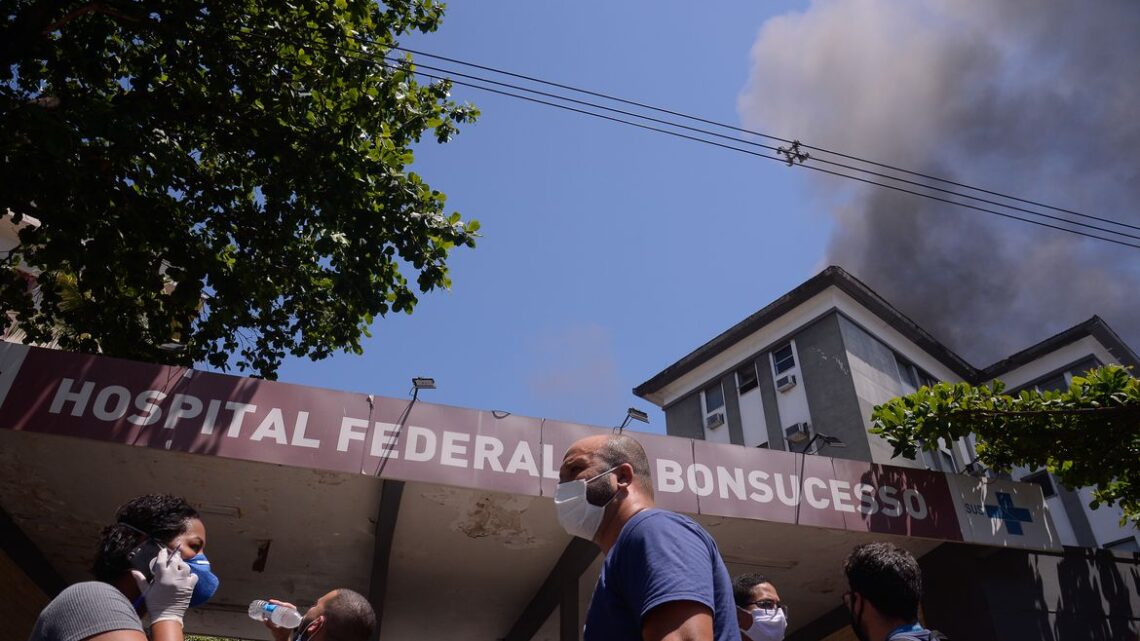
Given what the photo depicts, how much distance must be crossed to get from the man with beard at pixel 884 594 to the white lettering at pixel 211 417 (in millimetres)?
5385

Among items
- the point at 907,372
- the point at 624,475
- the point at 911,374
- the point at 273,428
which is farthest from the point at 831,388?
the point at 624,475

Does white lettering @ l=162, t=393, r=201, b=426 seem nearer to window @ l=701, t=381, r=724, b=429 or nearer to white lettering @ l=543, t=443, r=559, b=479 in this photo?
white lettering @ l=543, t=443, r=559, b=479

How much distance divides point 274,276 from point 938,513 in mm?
8262

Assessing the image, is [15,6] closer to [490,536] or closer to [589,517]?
[490,536]

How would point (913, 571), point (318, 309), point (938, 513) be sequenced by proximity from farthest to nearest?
point (318, 309), point (938, 513), point (913, 571)

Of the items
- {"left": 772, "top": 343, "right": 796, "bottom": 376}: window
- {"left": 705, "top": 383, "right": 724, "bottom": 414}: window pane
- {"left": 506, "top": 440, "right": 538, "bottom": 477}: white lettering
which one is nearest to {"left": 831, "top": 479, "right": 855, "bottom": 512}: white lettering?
{"left": 506, "top": 440, "right": 538, "bottom": 477}: white lettering

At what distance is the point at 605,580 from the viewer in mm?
2207

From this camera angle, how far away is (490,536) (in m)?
8.42

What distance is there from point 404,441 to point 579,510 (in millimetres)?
4887

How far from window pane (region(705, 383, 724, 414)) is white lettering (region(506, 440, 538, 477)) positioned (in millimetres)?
17643

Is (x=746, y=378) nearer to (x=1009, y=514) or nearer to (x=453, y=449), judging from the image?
(x=1009, y=514)

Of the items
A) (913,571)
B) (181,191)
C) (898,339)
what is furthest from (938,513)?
(898,339)

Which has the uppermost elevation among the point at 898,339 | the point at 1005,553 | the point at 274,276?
the point at 898,339

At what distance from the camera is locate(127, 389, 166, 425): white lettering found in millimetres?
6594
